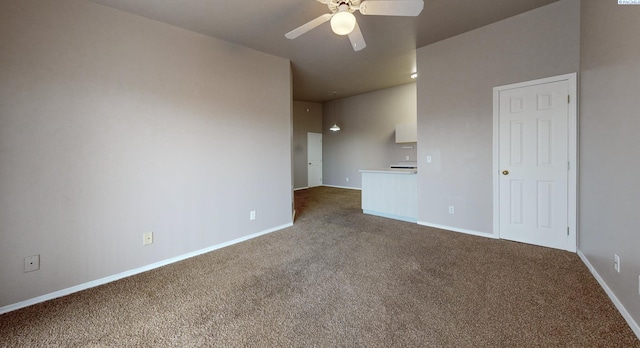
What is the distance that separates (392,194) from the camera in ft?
14.2

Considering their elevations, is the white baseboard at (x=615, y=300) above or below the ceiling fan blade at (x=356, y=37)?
below

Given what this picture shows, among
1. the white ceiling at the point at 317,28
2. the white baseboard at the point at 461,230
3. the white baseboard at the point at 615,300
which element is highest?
the white ceiling at the point at 317,28

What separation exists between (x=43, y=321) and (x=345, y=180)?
7.02m

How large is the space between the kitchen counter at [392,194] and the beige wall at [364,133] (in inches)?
96.2

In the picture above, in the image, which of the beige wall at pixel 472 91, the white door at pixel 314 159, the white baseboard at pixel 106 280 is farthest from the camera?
the white door at pixel 314 159

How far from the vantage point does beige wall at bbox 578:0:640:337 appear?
1.54 metres

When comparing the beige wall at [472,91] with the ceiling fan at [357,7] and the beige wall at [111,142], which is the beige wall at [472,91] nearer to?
the ceiling fan at [357,7]

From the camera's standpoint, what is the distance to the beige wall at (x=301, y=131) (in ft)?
25.5

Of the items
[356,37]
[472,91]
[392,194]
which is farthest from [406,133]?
[356,37]

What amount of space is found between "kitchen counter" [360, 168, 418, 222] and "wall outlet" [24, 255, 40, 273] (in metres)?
4.28

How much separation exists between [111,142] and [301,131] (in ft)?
19.3

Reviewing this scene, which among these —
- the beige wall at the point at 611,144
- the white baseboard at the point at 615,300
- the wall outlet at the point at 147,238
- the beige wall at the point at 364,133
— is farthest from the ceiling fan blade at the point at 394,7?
the beige wall at the point at 364,133

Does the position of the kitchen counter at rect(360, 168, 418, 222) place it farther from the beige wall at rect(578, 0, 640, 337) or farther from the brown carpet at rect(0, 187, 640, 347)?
the beige wall at rect(578, 0, 640, 337)

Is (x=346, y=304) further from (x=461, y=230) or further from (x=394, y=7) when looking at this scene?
(x=461, y=230)
